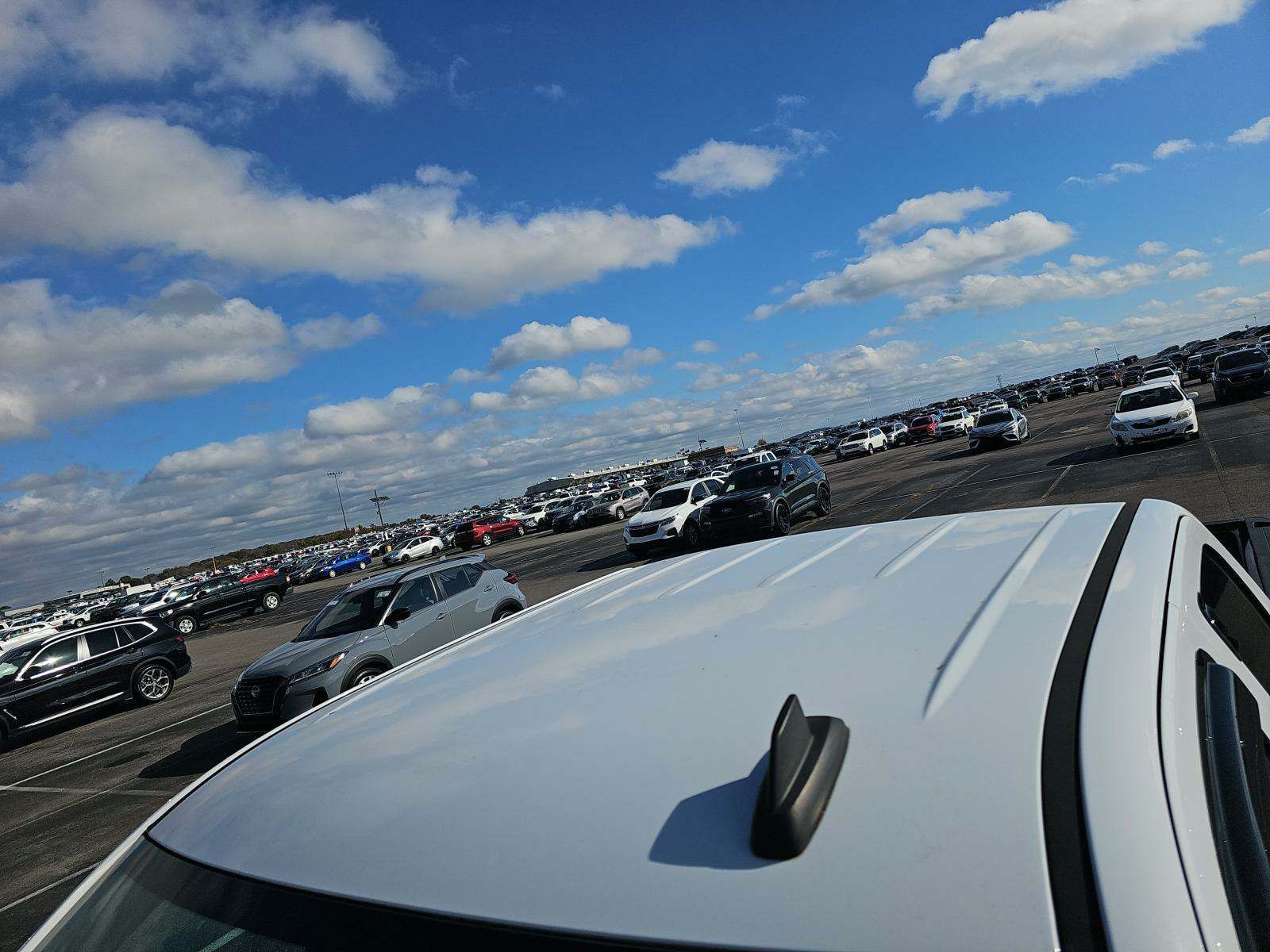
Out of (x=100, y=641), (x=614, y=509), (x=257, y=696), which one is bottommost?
(x=614, y=509)

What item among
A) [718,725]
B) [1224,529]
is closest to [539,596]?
[1224,529]

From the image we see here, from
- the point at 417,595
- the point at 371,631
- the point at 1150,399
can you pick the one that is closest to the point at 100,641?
the point at 417,595

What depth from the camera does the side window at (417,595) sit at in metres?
9.67

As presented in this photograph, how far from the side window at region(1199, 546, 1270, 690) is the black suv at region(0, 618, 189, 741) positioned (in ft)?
56.0

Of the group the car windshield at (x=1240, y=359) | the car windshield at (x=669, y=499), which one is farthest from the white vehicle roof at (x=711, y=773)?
the car windshield at (x=1240, y=359)

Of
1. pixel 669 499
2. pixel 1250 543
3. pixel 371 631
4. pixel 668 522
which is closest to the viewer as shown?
pixel 1250 543

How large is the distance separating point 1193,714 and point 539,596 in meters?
16.8

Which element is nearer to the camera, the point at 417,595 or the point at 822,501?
the point at 417,595

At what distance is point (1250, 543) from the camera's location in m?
2.74

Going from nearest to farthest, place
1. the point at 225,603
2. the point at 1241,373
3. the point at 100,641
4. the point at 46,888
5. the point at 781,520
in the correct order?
the point at 46,888
the point at 100,641
the point at 781,520
the point at 1241,373
the point at 225,603

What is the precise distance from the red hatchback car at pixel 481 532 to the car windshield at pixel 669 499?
26.0 m

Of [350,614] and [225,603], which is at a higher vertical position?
[350,614]

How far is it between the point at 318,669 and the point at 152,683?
8703mm

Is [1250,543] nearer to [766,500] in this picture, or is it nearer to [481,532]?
[766,500]
